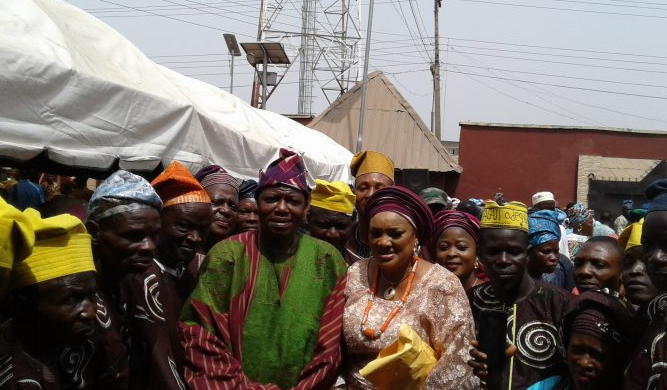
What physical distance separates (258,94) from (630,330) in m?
19.5

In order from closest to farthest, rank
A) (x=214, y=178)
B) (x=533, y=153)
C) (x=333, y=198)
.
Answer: (x=333, y=198)
(x=214, y=178)
(x=533, y=153)

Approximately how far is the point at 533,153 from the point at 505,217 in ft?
62.1

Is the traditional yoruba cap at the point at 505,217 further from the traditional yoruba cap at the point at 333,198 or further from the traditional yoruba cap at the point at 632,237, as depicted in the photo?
the traditional yoruba cap at the point at 333,198

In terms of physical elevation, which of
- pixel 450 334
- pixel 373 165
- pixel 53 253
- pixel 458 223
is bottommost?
pixel 450 334

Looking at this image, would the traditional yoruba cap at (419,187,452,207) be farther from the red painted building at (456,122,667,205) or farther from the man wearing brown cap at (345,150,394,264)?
the red painted building at (456,122,667,205)

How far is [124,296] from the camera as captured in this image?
3.09m

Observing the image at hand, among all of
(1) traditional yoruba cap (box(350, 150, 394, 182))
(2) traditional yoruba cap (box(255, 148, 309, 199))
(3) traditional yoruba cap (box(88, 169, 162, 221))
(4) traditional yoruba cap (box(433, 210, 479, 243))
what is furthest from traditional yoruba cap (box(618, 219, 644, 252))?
(3) traditional yoruba cap (box(88, 169, 162, 221))

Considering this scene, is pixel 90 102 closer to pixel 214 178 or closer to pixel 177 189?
pixel 214 178

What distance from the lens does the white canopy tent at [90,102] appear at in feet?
13.9

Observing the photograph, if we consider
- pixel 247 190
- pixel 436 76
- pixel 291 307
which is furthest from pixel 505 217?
pixel 436 76

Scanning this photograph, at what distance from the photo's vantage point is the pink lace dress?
3.13 metres

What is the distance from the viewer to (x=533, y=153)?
21.8 metres

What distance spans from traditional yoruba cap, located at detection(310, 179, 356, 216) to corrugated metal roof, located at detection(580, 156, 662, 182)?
59.7 ft

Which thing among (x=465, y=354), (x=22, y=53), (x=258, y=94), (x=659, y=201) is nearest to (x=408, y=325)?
(x=465, y=354)
